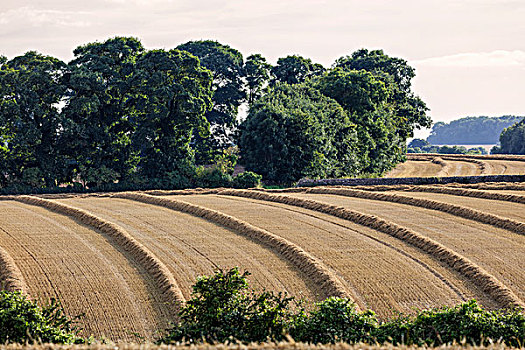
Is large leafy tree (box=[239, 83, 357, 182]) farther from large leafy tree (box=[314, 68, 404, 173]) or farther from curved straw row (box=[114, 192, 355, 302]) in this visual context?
curved straw row (box=[114, 192, 355, 302])

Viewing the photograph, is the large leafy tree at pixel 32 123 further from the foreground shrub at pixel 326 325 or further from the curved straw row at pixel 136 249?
the foreground shrub at pixel 326 325

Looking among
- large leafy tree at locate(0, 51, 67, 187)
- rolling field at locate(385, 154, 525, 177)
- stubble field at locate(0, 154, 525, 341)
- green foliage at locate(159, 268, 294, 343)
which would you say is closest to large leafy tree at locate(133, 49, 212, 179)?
large leafy tree at locate(0, 51, 67, 187)

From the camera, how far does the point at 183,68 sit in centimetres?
7381

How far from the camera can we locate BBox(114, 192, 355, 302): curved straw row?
948 inches

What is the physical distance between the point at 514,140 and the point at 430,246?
109 metres

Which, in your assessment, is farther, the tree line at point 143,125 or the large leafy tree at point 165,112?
the large leafy tree at point 165,112

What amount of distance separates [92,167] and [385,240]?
4407 cm

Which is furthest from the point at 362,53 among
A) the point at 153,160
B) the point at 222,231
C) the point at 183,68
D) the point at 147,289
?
the point at 147,289

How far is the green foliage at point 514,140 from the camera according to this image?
128 m

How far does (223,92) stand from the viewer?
9369cm

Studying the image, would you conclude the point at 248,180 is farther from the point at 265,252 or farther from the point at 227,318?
the point at 227,318

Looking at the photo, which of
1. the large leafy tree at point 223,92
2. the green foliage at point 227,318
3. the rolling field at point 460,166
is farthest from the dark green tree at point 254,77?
the green foliage at point 227,318

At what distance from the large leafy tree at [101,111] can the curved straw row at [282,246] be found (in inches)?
1152

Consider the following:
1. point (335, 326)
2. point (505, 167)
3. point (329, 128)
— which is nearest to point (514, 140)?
point (505, 167)
